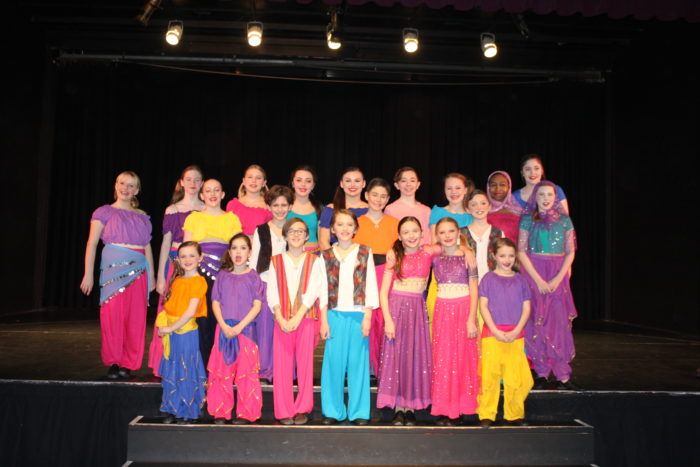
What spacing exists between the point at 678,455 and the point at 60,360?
4022mm

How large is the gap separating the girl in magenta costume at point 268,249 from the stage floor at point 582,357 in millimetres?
575

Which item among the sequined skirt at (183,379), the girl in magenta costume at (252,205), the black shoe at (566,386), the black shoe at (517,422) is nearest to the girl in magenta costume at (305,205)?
the girl in magenta costume at (252,205)

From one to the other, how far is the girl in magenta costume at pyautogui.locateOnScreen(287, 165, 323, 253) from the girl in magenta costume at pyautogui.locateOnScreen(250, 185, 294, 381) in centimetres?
7

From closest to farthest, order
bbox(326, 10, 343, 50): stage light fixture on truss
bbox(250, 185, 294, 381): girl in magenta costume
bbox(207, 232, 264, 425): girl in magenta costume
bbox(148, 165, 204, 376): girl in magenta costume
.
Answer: bbox(207, 232, 264, 425): girl in magenta costume, bbox(250, 185, 294, 381): girl in magenta costume, bbox(148, 165, 204, 376): girl in magenta costume, bbox(326, 10, 343, 50): stage light fixture on truss

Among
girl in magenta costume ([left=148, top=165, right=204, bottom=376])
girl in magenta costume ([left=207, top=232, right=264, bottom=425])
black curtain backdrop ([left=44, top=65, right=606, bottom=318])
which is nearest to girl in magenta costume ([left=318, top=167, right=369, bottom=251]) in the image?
girl in magenta costume ([left=207, top=232, right=264, bottom=425])

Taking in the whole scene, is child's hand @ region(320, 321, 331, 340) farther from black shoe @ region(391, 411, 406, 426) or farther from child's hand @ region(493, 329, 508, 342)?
child's hand @ region(493, 329, 508, 342)

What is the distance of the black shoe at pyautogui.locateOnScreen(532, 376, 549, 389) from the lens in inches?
133

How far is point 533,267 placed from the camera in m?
3.46

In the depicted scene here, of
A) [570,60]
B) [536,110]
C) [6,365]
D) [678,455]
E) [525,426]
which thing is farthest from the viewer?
[536,110]

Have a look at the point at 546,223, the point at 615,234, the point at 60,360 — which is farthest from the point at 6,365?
the point at 615,234

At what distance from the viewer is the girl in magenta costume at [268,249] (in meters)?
3.29

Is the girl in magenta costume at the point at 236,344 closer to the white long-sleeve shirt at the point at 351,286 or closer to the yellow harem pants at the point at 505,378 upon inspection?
the white long-sleeve shirt at the point at 351,286

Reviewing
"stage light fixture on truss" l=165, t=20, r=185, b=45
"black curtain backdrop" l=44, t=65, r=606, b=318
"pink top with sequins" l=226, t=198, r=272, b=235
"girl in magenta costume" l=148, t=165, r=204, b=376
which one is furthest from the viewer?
"black curtain backdrop" l=44, t=65, r=606, b=318

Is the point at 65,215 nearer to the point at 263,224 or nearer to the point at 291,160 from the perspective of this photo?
the point at 291,160
